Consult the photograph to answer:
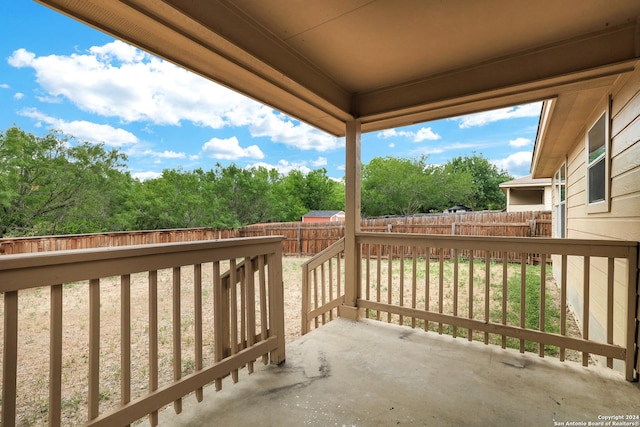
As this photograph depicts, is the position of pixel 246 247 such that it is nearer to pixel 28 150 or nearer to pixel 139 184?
pixel 28 150

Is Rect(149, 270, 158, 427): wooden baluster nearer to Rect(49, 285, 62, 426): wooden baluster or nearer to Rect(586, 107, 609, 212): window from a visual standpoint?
Rect(49, 285, 62, 426): wooden baluster

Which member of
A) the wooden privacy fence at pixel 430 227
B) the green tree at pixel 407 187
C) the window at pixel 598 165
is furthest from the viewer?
the green tree at pixel 407 187

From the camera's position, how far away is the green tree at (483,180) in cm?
2462

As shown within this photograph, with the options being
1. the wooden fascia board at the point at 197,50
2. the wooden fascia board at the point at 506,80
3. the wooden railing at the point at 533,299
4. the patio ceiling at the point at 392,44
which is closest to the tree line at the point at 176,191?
the wooden fascia board at the point at 197,50

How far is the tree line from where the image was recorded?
759 cm

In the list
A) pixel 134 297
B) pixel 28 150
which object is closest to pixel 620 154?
pixel 134 297

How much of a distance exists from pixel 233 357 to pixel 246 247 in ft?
2.23

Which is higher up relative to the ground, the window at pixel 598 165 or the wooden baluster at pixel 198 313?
the window at pixel 598 165

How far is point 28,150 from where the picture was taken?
775 centimetres

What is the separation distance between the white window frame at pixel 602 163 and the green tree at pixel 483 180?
2188cm

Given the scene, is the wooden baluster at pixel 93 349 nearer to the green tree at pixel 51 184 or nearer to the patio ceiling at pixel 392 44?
the patio ceiling at pixel 392 44

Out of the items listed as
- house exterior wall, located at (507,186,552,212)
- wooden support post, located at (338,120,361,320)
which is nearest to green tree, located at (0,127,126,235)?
wooden support post, located at (338,120,361,320)

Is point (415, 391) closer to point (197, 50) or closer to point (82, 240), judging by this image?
point (197, 50)

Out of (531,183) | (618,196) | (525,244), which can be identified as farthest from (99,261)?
(531,183)
